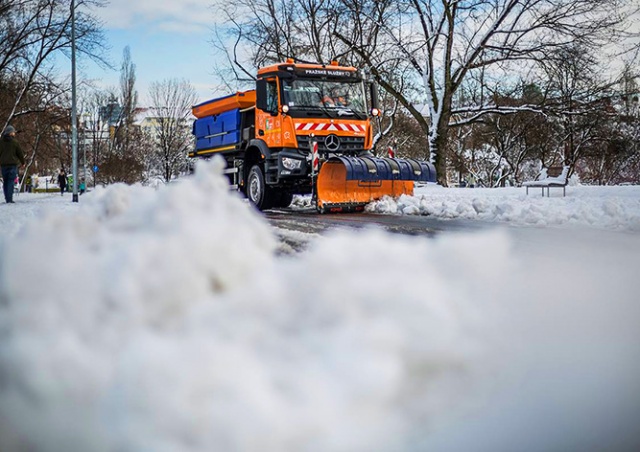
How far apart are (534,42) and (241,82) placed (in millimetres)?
12962

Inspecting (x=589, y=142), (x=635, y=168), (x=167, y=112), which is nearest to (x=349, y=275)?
(x=589, y=142)

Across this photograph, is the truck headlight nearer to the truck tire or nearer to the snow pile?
the truck tire

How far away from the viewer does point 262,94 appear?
42.7 feet

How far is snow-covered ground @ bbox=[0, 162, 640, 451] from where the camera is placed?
135 centimetres

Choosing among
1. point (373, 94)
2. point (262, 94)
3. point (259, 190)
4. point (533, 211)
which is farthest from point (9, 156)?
→ point (533, 211)

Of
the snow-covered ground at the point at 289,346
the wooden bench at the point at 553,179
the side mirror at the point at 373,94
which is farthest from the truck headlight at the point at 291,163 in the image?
the snow-covered ground at the point at 289,346

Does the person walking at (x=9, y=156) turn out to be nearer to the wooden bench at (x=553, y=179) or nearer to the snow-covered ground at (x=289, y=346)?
the wooden bench at (x=553, y=179)

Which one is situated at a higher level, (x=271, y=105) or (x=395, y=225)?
(x=271, y=105)

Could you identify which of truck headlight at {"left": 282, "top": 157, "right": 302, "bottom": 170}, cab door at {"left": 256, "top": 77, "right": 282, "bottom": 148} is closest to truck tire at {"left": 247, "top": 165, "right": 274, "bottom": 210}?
cab door at {"left": 256, "top": 77, "right": 282, "bottom": 148}

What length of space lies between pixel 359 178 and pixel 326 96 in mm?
2258

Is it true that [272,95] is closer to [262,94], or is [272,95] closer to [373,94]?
[262,94]

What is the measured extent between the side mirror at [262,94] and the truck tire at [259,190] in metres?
1.40

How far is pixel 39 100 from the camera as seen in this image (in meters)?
30.3

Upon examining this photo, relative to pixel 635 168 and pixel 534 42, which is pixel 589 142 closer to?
pixel 635 168
